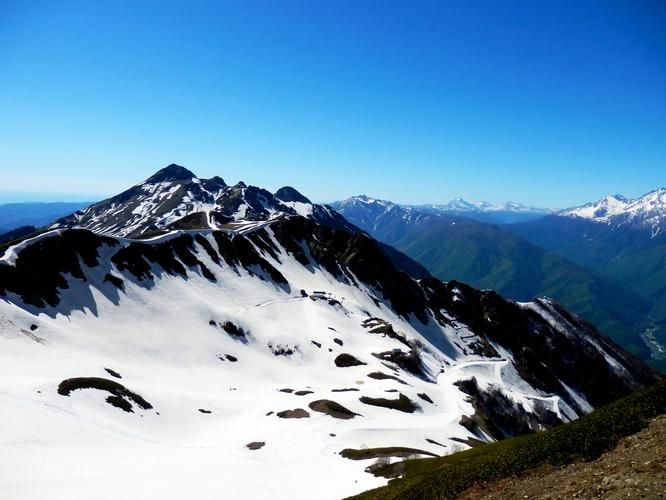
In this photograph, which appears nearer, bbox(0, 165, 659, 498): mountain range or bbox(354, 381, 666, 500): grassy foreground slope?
bbox(354, 381, 666, 500): grassy foreground slope

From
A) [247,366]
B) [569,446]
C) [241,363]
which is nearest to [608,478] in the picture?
[569,446]

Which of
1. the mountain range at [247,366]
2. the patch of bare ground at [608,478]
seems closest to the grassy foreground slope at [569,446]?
the patch of bare ground at [608,478]

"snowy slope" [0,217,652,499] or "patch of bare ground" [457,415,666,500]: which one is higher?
"patch of bare ground" [457,415,666,500]

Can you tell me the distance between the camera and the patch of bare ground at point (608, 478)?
1655cm

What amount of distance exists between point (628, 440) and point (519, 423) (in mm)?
91182

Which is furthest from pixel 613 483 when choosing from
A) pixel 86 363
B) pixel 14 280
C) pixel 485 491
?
pixel 14 280

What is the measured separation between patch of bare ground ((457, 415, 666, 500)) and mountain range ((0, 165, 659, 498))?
69.8ft

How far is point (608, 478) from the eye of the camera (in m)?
17.8

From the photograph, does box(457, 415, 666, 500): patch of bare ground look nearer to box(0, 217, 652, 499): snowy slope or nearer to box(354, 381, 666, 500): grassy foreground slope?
box(354, 381, 666, 500): grassy foreground slope

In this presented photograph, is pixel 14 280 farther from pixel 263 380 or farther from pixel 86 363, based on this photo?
pixel 263 380

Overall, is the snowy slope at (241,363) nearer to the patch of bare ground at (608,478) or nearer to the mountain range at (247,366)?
the mountain range at (247,366)

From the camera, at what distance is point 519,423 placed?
100m

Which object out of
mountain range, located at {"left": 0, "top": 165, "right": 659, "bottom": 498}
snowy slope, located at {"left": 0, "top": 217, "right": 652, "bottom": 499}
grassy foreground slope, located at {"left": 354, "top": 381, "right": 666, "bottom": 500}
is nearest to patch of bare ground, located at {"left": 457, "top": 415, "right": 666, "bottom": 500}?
grassy foreground slope, located at {"left": 354, "top": 381, "right": 666, "bottom": 500}

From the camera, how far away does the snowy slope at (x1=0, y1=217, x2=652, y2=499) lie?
128ft
